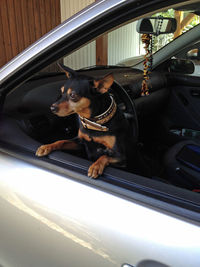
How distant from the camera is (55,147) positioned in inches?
57.7

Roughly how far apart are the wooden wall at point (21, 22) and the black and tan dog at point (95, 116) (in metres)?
5.13

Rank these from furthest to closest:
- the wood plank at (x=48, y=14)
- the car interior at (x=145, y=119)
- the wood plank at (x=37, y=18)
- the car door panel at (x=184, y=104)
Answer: the wood plank at (x=48, y=14) < the wood plank at (x=37, y=18) < the car door panel at (x=184, y=104) < the car interior at (x=145, y=119)

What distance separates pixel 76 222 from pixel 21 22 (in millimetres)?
6161

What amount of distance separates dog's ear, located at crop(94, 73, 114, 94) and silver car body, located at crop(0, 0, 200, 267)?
14.6 inches

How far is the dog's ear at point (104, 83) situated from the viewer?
1.51 meters

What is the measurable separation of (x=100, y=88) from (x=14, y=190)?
27.0 inches

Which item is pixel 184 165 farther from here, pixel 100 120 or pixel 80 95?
pixel 80 95

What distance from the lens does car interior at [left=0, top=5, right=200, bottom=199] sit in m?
1.63


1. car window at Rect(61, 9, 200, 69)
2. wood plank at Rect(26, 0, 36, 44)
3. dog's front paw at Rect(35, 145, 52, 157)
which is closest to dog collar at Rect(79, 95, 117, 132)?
dog's front paw at Rect(35, 145, 52, 157)

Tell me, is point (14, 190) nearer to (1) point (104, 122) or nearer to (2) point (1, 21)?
(1) point (104, 122)

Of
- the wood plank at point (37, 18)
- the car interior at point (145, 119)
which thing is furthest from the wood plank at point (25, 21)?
the car interior at point (145, 119)

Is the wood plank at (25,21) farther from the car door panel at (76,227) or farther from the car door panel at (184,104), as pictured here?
the car door panel at (76,227)

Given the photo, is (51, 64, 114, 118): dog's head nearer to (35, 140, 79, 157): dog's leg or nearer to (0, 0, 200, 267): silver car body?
(35, 140, 79, 157): dog's leg

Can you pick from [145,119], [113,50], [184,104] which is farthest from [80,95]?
[113,50]
